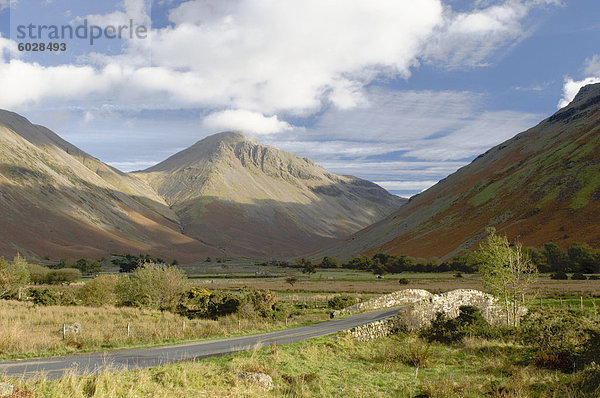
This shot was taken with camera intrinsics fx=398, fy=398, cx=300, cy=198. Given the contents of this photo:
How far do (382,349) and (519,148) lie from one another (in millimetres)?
163591

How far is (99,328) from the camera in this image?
26344 millimetres

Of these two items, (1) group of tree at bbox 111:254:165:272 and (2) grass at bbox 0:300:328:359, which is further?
(1) group of tree at bbox 111:254:165:272

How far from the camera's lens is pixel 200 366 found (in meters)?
14.3

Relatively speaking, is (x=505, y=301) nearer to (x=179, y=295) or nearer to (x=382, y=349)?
(x=382, y=349)

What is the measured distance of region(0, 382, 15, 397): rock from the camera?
9923 mm

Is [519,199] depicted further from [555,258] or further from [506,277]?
[506,277]

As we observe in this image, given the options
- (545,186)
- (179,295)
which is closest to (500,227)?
(545,186)

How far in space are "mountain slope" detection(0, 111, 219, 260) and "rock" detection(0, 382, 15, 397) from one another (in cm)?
11796

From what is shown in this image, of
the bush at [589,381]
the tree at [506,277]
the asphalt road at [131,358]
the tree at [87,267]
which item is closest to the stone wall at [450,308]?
the tree at [506,277]

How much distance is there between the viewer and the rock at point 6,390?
9.92 m

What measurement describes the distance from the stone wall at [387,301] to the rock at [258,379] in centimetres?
2196

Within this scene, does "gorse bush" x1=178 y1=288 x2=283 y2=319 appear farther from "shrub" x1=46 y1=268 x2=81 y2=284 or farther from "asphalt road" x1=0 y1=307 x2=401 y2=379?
"shrub" x1=46 y1=268 x2=81 y2=284

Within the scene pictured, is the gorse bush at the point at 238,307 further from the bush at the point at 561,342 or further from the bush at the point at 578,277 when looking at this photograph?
the bush at the point at 578,277

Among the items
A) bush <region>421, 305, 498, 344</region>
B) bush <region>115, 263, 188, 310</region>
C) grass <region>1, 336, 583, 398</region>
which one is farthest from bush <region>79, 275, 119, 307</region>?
bush <region>421, 305, 498, 344</region>
